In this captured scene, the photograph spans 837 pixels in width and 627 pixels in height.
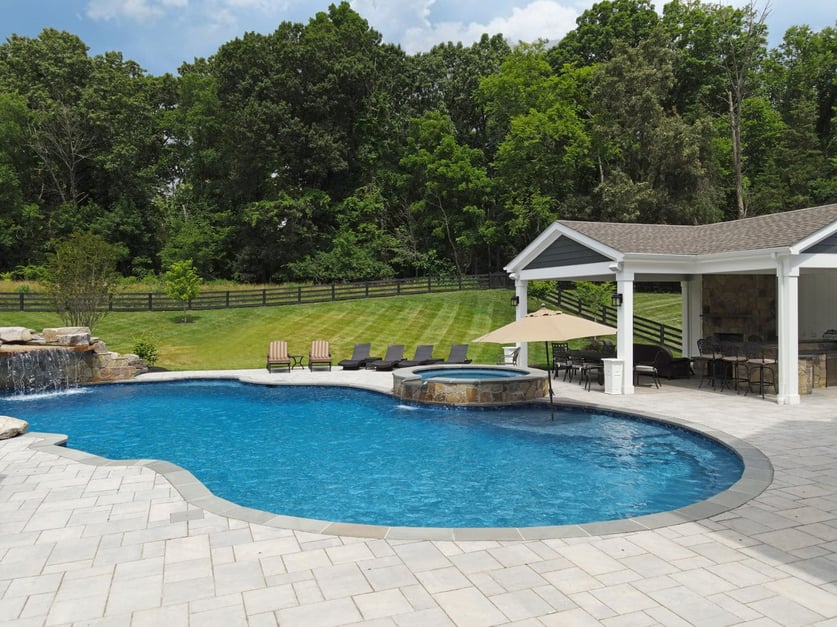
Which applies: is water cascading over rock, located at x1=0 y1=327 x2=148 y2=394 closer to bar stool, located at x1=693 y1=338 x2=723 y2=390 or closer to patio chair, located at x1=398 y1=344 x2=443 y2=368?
patio chair, located at x1=398 y1=344 x2=443 y2=368

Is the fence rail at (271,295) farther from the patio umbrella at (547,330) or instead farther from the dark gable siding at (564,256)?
the patio umbrella at (547,330)

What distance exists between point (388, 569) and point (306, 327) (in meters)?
19.8

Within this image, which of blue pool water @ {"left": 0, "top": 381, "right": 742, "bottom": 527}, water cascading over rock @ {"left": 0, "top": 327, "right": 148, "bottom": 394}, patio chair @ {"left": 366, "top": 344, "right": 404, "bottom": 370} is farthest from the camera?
patio chair @ {"left": 366, "top": 344, "right": 404, "bottom": 370}

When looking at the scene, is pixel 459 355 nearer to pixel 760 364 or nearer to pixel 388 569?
pixel 760 364

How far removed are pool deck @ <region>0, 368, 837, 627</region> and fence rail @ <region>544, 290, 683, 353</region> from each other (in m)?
14.7

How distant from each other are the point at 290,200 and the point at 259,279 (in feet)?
20.0

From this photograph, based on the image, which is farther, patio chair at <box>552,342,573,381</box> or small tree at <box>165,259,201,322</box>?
small tree at <box>165,259,201,322</box>

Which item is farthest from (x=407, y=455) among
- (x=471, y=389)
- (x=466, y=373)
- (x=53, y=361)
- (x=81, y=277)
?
(x=81, y=277)

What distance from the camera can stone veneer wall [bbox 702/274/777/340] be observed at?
52.1 feet

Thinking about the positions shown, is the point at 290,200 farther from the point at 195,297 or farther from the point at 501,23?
the point at 501,23

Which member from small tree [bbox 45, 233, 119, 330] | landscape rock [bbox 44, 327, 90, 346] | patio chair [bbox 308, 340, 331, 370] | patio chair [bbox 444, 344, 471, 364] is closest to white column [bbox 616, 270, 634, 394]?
patio chair [bbox 444, 344, 471, 364]

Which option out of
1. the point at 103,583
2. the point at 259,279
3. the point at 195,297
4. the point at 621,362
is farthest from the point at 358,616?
the point at 259,279

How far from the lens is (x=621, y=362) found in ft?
41.6

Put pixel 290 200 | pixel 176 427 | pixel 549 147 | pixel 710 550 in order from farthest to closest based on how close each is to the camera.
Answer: pixel 290 200 < pixel 549 147 < pixel 176 427 < pixel 710 550
